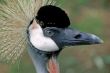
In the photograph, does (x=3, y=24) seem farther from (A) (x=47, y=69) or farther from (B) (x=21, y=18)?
(A) (x=47, y=69)

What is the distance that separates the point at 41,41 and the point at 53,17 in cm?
15

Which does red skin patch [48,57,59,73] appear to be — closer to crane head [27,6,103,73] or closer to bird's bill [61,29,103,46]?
crane head [27,6,103,73]

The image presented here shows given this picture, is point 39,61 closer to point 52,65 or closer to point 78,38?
point 52,65

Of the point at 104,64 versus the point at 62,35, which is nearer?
the point at 62,35

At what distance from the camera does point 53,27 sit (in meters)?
3.14

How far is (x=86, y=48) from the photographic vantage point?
17.0ft

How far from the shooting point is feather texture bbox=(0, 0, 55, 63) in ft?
10.6

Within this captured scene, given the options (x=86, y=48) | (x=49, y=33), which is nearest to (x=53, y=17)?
(x=49, y=33)

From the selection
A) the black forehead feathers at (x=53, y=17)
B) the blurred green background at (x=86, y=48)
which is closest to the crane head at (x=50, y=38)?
the black forehead feathers at (x=53, y=17)

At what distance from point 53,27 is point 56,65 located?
213 millimetres

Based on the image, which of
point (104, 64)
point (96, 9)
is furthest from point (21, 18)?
point (96, 9)

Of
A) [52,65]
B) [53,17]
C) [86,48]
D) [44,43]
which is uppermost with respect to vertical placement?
[53,17]

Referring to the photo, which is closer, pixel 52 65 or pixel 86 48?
pixel 52 65

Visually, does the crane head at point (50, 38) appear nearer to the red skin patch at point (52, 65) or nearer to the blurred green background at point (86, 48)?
the red skin patch at point (52, 65)
